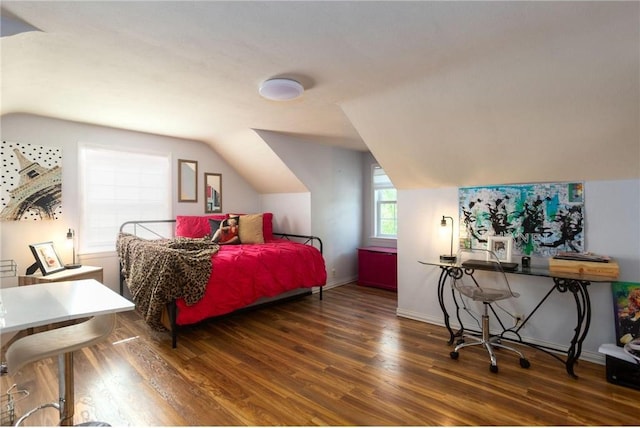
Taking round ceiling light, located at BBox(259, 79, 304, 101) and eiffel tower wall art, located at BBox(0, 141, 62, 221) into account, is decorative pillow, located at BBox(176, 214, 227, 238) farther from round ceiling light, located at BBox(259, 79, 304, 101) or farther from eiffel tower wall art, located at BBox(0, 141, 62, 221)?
round ceiling light, located at BBox(259, 79, 304, 101)

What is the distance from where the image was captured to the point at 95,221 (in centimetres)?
367

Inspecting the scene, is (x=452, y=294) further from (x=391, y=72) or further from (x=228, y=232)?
(x=228, y=232)

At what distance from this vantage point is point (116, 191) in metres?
3.84

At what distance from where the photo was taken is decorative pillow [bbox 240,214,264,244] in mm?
4078

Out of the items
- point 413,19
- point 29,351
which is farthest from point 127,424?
point 413,19

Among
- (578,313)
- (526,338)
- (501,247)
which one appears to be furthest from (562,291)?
(526,338)

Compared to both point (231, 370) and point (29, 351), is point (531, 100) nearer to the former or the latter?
point (231, 370)

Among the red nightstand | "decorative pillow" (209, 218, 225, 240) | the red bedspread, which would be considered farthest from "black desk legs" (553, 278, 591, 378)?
"decorative pillow" (209, 218, 225, 240)

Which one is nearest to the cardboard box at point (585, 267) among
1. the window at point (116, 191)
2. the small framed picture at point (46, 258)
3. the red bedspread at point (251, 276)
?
the red bedspread at point (251, 276)

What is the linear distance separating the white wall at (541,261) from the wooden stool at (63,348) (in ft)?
9.05

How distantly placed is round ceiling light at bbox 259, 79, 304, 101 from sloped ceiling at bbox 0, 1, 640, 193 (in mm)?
59

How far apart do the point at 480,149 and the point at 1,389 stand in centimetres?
383

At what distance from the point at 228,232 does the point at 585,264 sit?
11.8 feet

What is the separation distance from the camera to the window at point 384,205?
200 inches
